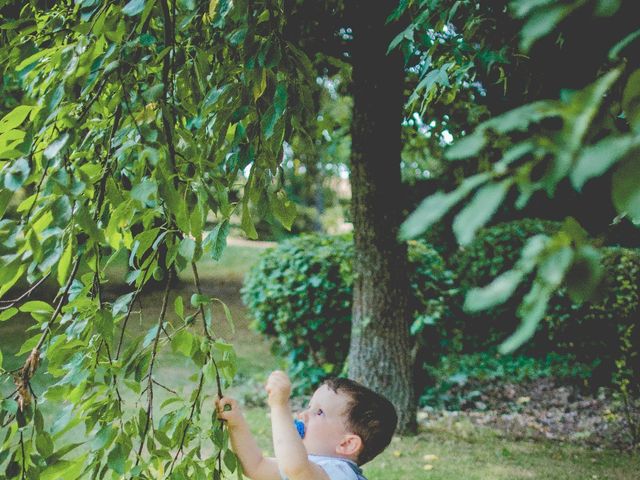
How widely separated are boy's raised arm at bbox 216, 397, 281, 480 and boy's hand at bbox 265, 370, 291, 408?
0.12 m

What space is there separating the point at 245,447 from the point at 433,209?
1649 mm

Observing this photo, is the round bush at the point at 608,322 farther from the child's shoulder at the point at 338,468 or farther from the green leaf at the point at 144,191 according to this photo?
the green leaf at the point at 144,191

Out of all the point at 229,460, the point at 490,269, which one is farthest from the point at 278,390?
the point at 490,269

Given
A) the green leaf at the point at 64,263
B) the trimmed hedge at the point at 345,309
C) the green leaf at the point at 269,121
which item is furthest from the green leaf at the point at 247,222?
the trimmed hedge at the point at 345,309

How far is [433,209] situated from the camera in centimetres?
69

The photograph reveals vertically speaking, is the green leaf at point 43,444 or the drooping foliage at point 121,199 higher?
the drooping foliage at point 121,199

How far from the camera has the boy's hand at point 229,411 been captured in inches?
74.2

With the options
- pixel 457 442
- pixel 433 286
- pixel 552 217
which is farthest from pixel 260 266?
pixel 552 217

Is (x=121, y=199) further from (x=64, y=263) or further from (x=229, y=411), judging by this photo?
(x=229, y=411)

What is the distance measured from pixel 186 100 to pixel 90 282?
31.1 inches

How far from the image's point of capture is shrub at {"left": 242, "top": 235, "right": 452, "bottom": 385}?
6129 mm

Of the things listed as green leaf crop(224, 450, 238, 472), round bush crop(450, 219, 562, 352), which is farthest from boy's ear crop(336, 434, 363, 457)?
round bush crop(450, 219, 562, 352)

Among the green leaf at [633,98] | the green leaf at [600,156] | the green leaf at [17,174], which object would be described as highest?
the green leaf at [633,98]

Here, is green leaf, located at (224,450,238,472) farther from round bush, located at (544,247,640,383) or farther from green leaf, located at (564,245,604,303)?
round bush, located at (544,247,640,383)
